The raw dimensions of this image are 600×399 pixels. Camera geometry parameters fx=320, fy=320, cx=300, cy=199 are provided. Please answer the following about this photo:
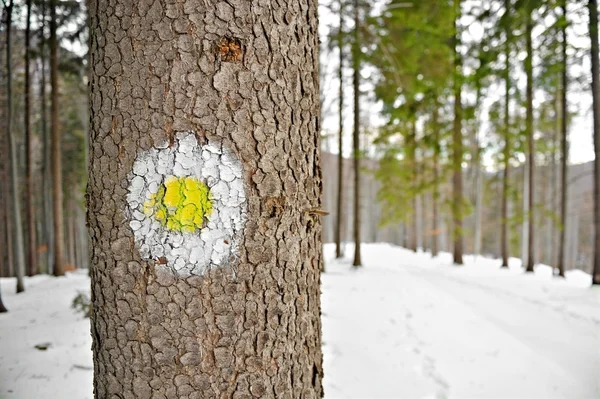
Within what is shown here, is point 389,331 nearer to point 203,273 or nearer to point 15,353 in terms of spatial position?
point 15,353

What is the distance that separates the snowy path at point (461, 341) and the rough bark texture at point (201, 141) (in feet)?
8.79

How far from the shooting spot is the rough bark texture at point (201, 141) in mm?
842

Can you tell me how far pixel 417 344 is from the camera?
4.43 metres

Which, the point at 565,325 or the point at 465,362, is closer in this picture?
the point at 465,362

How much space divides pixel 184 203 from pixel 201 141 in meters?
0.17

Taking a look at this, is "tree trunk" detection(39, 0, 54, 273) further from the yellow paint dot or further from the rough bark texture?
the yellow paint dot

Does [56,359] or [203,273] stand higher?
[203,273]

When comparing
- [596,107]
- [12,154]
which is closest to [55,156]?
[12,154]

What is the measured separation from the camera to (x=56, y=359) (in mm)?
2617

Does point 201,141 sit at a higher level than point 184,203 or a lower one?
higher

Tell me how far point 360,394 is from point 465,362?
1631mm

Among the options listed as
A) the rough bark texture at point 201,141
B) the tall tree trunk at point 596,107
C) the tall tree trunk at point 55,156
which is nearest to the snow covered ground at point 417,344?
the tall tree trunk at point 596,107

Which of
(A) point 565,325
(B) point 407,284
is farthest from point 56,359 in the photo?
(B) point 407,284

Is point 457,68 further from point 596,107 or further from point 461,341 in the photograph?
point 461,341
